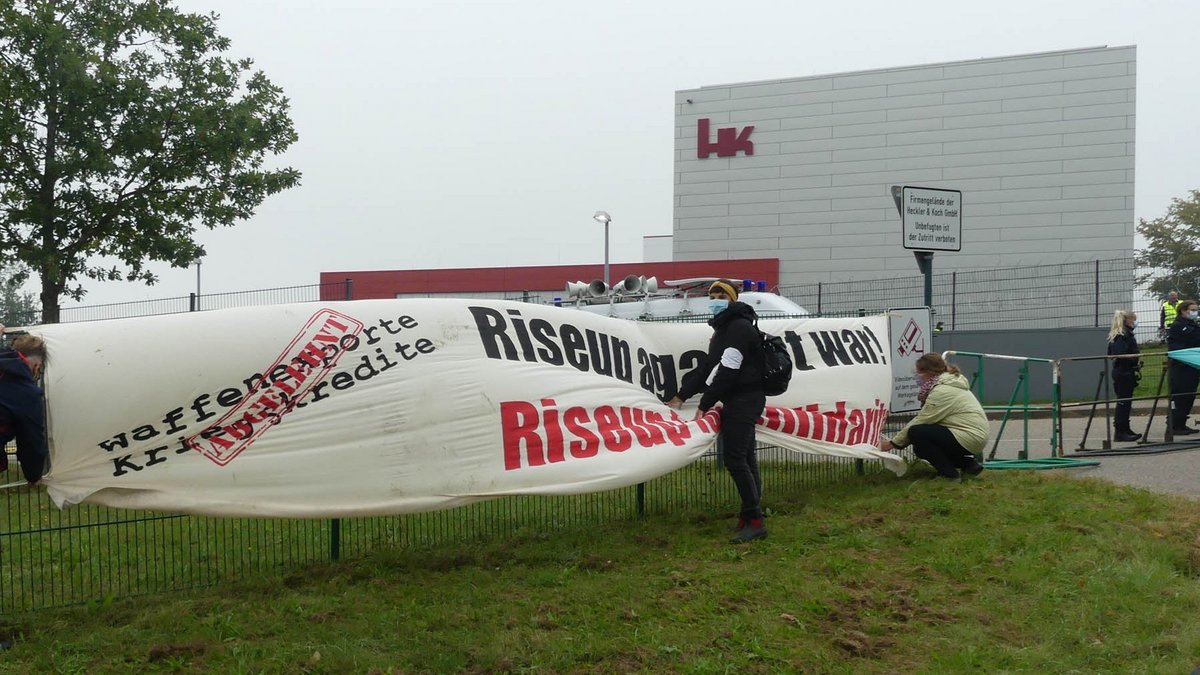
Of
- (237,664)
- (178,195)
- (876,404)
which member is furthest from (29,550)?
(178,195)

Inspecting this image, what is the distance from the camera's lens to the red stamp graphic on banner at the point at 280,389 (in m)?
6.61

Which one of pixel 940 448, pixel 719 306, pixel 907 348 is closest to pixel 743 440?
pixel 940 448

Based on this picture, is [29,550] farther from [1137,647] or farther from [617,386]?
[1137,647]

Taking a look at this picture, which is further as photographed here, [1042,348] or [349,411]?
[1042,348]

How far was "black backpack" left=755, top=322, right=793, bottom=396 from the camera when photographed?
8328 millimetres

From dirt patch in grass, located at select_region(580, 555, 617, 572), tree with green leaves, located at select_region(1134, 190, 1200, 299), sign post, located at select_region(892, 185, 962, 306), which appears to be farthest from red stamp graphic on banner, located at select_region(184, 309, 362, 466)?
tree with green leaves, located at select_region(1134, 190, 1200, 299)

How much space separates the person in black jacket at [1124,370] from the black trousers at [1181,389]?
0.51 meters

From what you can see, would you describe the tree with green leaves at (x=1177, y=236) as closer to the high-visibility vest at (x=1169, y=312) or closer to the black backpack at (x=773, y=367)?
the high-visibility vest at (x=1169, y=312)

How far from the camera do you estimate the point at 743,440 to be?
324 inches

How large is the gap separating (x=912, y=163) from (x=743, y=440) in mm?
25546

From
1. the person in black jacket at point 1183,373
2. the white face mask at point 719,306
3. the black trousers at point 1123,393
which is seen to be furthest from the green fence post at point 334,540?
the black trousers at point 1123,393

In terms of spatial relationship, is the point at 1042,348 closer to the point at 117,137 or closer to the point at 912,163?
the point at 912,163

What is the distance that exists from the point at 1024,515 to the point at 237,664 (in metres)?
5.74

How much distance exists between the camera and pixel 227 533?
8367mm
